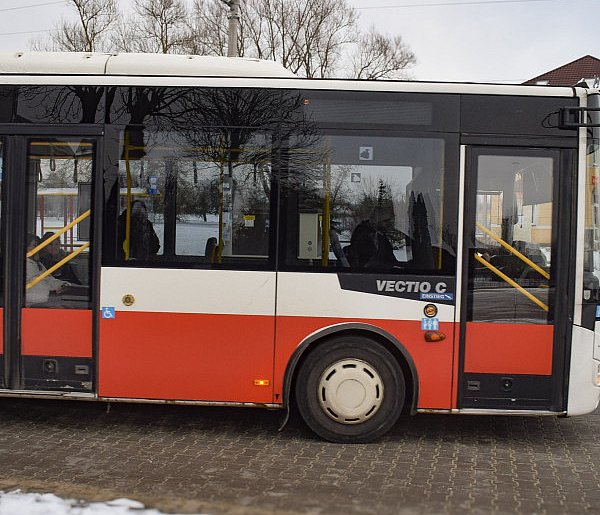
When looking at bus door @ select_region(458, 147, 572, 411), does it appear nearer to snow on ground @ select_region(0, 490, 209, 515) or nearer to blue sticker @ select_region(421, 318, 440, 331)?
blue sticker @ select_region(421, 318, 440, 331)

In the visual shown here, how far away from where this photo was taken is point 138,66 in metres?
6.48

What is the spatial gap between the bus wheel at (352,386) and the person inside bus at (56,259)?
2170mm

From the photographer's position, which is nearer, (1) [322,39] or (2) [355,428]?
(2) [355,428]

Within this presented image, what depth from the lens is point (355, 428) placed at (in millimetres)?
6281

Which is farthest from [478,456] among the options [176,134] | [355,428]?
[176,134]

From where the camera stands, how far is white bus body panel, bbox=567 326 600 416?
610cm

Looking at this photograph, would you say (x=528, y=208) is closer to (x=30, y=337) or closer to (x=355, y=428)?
(x=355, y=428)

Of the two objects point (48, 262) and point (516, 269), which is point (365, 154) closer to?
point (516, 269)

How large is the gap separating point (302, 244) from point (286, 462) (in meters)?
1.79

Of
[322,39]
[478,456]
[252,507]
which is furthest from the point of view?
[322,39]

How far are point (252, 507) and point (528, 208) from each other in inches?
130

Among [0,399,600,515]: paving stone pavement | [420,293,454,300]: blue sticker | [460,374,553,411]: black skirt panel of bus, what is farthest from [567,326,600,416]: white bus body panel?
[420,293,454,300]: blue sticker

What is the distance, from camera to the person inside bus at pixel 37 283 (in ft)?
21.1

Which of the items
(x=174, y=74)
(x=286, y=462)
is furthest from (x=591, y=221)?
(x=174, y=74)
